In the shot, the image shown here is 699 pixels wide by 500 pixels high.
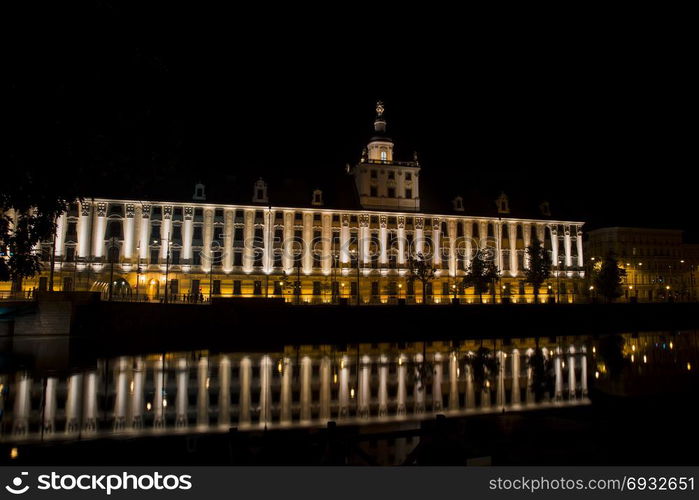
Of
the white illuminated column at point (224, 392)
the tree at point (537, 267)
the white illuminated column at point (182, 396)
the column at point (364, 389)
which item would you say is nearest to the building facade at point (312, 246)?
the tree at point (537, 267)

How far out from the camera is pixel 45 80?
13.3m

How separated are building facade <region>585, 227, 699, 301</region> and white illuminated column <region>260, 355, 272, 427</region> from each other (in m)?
78.5

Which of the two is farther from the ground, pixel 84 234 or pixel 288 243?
pixel 84 234

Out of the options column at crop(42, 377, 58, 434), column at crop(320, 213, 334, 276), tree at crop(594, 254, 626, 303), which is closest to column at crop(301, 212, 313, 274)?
column at crop(320, 213, 334, 276)

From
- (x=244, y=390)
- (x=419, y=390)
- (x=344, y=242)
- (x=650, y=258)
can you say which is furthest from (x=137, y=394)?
(x=650, y=258)

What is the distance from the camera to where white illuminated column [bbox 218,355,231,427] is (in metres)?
19.5

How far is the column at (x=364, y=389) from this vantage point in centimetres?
2070

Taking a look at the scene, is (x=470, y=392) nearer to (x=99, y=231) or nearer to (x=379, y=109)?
(x=99, y=231)

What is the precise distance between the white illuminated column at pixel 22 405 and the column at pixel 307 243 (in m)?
42.6

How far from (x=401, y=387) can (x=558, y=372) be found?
32.7 ft

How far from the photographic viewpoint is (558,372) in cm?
2991

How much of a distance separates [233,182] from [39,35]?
196 feet

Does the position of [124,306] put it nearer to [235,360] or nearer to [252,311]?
[252,311]

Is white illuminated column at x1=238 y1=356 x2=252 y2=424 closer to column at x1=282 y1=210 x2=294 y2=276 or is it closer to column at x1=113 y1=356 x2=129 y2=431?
column at x1=113 y1=356 x2=129 y2=431
